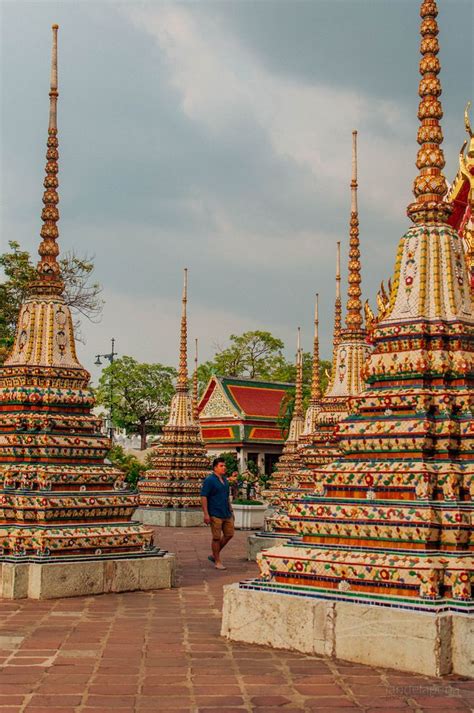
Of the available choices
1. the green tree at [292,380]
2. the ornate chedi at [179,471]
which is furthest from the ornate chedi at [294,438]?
the green tree at [292,380]

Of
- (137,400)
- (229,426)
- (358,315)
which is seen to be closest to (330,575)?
(358,315)

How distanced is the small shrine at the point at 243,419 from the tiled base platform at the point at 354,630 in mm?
41847

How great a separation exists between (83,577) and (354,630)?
463 centimetres

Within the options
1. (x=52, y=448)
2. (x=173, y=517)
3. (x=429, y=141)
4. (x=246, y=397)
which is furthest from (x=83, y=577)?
(x=246, y=397)

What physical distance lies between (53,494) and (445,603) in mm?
5924

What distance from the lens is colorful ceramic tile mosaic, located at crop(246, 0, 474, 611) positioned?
768 cm

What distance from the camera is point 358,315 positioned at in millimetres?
15398

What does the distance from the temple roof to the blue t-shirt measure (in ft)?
119

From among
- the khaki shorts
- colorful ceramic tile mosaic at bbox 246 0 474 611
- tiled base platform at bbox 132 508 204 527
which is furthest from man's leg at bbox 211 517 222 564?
tiled base platform at bbox 132 508 204 527

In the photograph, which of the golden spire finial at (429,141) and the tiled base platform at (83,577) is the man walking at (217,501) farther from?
the golden spire finial at (429,141)

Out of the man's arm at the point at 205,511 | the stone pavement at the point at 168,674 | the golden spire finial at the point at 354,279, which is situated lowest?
the stone pavement at the point at 168,674

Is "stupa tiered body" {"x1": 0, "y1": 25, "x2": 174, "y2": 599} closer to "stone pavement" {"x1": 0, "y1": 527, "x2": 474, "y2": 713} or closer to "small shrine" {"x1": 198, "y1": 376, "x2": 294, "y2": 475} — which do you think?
"stone pavement" {"x1": 0, "y1": 527, "x2": 474, "y2": 713}

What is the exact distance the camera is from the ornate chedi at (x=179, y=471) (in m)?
26.8

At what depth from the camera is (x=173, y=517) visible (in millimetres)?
26516
